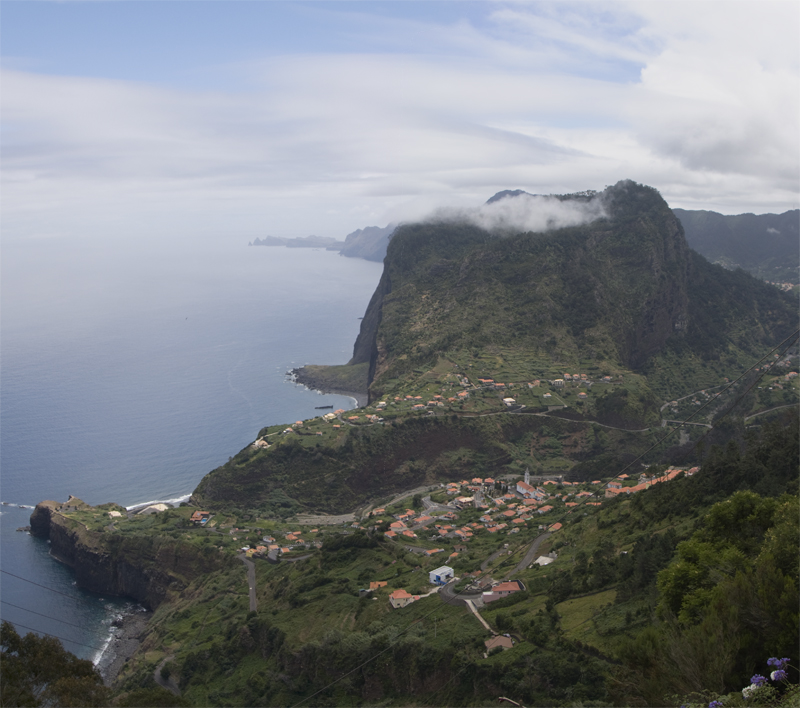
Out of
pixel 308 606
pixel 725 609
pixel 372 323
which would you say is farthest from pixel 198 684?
pixel 372 323

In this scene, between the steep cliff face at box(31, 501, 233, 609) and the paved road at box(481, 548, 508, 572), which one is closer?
the paved road at box(481, 548, 508, 572)

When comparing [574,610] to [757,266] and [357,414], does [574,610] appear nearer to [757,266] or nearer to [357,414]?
[357,414]

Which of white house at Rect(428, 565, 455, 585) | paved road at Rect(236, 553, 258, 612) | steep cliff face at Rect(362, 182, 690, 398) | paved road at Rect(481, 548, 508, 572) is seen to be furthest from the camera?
steep cliff face at Rect(362, 182, 690, 398)

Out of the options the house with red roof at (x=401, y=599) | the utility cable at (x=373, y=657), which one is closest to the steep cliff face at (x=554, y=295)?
the house with red roof at (x=401, y=599)

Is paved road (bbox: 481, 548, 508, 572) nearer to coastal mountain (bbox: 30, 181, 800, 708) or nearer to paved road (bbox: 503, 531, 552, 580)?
coastal mountain (bbox: 30, 181, 800, 708)

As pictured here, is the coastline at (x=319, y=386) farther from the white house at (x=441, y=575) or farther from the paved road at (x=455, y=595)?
the paved road at (x=455, y=595)

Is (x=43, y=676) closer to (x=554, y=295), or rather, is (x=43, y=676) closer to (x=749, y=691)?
(x=749, y=691)

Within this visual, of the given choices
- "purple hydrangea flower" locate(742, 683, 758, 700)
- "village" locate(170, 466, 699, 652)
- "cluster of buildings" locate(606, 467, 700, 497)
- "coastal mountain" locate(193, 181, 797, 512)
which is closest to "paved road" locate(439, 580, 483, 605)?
"village" locate(170, 466, 699, 652)
